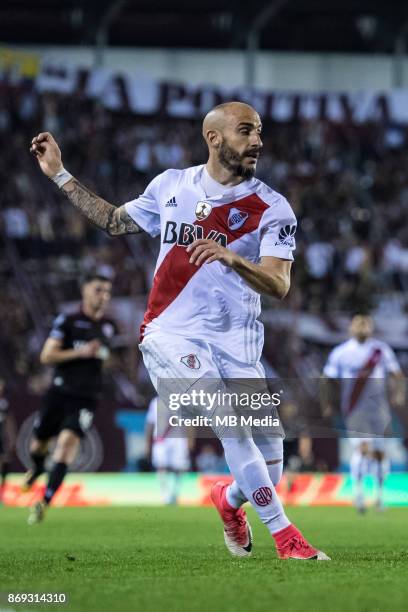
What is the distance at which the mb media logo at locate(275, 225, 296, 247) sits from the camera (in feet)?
20.1

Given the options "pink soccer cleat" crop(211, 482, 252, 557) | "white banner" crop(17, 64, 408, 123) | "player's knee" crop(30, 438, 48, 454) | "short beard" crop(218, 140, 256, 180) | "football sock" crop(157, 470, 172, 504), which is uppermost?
"white banner" crop(17, 64, 408, 123)

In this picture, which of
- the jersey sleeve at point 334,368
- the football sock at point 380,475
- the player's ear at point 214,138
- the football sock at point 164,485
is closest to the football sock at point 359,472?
the football sock at point 380,475

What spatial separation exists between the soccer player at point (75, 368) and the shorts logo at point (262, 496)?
212 inches

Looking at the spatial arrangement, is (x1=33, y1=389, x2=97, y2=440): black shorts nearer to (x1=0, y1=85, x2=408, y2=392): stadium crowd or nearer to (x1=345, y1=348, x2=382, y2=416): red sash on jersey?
(x1=345, y1=348, x2=382, y2=416): red sash on jersey

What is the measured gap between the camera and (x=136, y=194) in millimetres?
25594

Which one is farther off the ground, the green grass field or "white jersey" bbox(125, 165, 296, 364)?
"white jersey" bbox(125, 165, 296, 364)

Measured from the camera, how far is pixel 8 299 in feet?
67.9

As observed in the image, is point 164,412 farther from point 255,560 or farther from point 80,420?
point 80,420

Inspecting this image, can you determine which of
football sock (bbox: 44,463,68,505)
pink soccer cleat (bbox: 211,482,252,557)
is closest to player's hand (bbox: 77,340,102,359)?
football sock (bbox: 44,463,68,505)

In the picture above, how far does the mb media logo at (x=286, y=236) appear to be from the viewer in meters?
6.12

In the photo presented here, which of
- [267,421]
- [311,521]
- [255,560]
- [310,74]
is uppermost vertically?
[310,74]

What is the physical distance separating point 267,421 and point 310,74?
100 ft

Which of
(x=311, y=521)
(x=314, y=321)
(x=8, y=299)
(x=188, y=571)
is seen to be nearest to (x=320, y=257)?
(x=314, y=321)

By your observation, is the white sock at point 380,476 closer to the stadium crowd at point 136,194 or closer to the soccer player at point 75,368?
the soccer player at point 75,368
